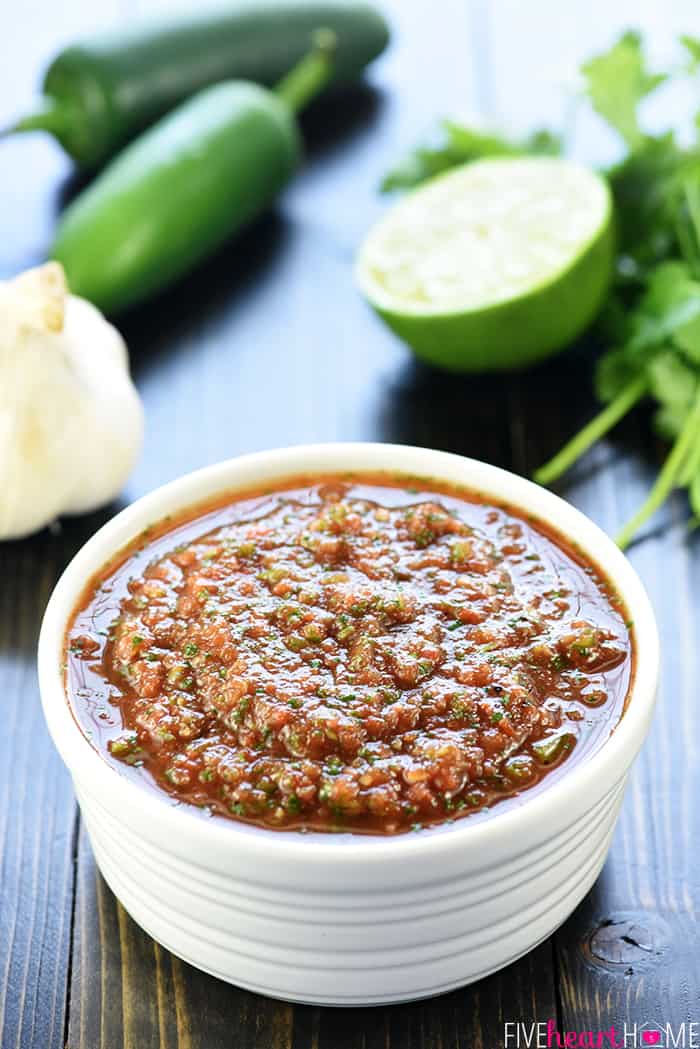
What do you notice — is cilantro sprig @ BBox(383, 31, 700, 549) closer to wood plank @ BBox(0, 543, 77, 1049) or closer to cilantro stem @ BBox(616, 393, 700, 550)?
cilantro stem @ BBox(616, 393, 700, 550)

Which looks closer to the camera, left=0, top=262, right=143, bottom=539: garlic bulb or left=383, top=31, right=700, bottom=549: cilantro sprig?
left=0, top=262, right=143, bottom=539: garlic bulb

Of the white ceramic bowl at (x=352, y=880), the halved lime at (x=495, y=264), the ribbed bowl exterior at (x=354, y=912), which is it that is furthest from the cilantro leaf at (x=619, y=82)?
the ribbed bowl exterior at (x=354, y=912)

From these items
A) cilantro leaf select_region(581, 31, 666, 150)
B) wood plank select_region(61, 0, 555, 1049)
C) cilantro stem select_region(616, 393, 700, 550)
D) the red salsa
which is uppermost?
cilantro leaf select_region(581, 31, 666, 150)

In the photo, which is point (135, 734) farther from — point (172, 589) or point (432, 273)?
point (432, 273)

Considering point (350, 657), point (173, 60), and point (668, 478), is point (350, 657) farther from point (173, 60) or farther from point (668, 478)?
point (173, 60)

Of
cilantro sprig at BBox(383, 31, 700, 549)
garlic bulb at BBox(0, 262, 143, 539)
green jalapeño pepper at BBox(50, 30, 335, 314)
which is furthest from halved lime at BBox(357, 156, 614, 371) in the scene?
garlic bulb at BBox(0, 262, 143, 539)

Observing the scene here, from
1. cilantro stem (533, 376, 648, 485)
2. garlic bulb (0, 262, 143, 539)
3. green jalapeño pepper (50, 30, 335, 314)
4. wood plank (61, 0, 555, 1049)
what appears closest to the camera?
wood plank (61, 0, 555, 1049)

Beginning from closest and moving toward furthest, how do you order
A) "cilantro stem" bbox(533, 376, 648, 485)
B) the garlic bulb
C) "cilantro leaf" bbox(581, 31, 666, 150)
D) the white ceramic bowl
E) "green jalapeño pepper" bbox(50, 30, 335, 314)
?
the white ceramic bowl → the garlic bulb → "cilantro stem" bbox(533, 376, 648, 485) → "cilantro leaf" bbox(581, 31, 666, 150) → "green jalapeño pepper" bbox(50, 30, 335, 314)
